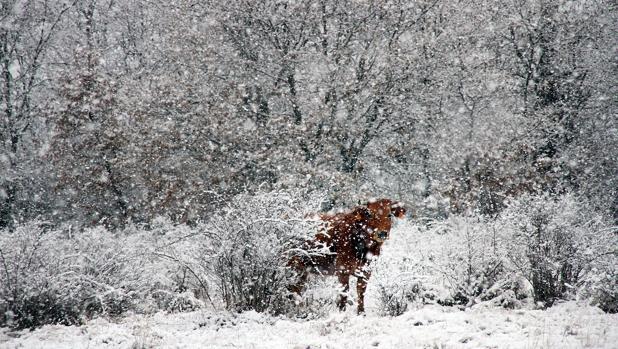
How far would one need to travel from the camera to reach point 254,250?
6.60m

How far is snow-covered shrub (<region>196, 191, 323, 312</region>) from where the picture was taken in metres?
6.60

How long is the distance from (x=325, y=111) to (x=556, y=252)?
29.0 ft

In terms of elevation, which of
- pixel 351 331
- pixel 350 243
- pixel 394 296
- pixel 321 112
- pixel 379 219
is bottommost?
pixel 351 331

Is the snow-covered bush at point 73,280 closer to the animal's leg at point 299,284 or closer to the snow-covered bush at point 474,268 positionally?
the animal's leg at point 299,284

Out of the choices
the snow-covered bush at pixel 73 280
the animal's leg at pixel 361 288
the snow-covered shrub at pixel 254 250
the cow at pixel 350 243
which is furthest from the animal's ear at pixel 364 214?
the snow-covered bush at pixel 73 280

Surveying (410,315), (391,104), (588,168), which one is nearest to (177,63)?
(391,104)

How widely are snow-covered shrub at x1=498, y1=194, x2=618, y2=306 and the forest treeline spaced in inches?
257

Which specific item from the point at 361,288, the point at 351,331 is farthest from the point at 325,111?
the point at 351,331

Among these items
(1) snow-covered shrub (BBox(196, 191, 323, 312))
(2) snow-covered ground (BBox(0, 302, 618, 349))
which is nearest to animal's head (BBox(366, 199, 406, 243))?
(1) snow-covered shrub (BBox(196, 191, 323, 312))

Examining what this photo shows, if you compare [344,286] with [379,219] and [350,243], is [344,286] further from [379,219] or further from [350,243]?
[379,219]

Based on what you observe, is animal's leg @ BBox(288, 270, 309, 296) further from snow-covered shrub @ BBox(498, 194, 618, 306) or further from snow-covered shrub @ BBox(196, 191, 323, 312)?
snow-covered shrub @ BBox(498, 194, 618, 306)

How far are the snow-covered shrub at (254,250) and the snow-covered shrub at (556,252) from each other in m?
3.15

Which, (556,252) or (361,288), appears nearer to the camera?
(556,252)

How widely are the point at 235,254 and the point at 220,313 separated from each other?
794mm
